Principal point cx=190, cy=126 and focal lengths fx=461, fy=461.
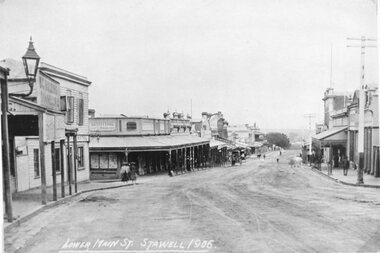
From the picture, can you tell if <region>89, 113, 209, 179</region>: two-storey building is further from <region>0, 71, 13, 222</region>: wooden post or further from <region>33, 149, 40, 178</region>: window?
<region>0, 71, 13, 222</region>: wooden post

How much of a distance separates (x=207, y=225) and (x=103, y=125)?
2075 cm

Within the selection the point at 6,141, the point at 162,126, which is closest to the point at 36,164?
the point at 6,141

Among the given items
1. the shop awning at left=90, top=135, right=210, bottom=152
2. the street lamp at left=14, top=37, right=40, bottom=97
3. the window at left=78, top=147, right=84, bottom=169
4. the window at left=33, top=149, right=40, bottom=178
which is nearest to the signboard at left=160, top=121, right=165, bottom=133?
the shop awning at left=90, top=135, right=210, bottom=152

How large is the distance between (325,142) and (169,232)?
27.5 meters

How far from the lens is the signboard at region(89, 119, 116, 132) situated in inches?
1192

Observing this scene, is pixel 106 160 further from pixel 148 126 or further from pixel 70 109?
pixel 70 109

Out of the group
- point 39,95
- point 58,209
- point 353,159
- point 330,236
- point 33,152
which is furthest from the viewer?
point 353,159

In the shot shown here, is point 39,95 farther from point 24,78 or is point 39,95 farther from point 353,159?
point 353,159

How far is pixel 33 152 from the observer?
64.8 feet

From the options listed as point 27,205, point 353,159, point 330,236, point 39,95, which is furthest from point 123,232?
point 353,159

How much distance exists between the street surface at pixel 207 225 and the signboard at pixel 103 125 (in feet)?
46.2

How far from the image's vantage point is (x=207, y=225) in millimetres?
10773

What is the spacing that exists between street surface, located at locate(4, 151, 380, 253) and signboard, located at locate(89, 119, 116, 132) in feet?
46.2

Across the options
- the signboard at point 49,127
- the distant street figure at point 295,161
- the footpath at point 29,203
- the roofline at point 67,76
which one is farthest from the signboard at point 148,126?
the signboard at point 49,127
